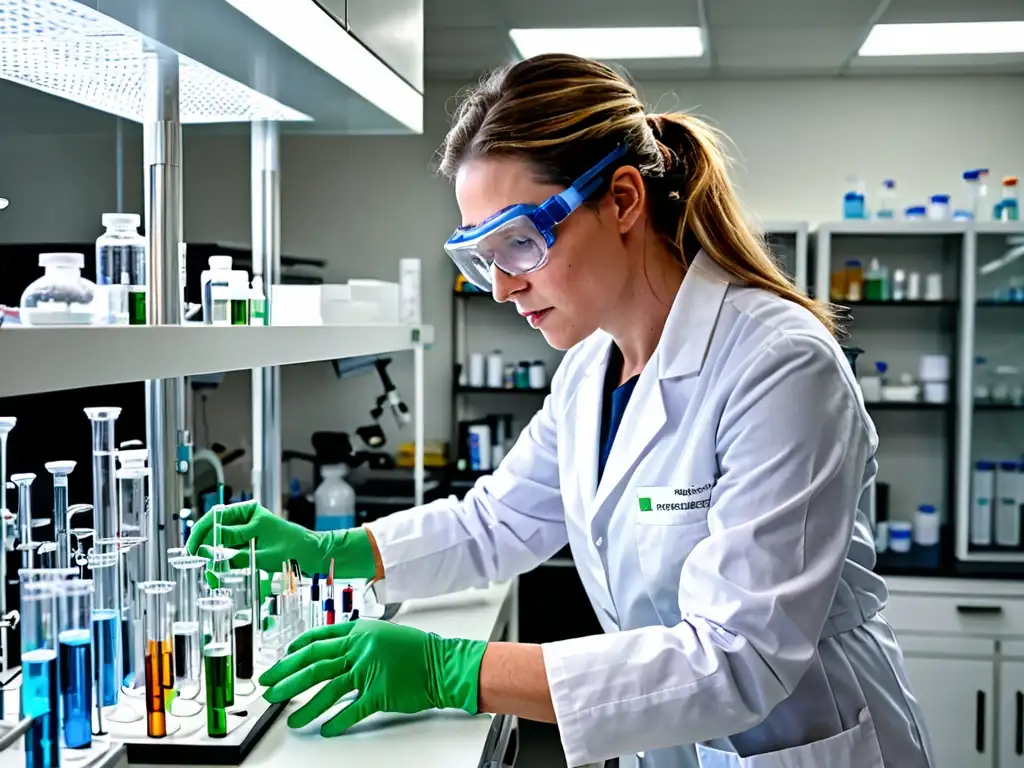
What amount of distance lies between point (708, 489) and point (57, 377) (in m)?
0.81

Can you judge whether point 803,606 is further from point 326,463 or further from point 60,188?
point 60,188

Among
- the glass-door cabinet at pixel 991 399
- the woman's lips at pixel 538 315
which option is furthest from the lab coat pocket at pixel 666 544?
the glass-door cabinet at pixel 991 399

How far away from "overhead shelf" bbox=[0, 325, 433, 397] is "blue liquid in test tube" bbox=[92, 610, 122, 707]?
328 millimetres

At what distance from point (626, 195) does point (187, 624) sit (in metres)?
0.82

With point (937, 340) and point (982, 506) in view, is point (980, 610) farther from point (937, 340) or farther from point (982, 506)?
point (937, 340)

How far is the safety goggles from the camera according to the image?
137cm

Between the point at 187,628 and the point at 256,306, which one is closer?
the point at 187,628

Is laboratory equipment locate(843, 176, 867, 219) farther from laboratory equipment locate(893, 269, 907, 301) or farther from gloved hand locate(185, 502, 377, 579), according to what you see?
gloved hand locate(185, 502, 377, 579)

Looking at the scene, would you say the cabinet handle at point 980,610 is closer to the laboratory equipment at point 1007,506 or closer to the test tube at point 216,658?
the laboratory equipment at point 1007,506

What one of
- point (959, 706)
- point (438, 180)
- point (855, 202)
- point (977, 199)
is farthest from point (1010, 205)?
point (438, 180)

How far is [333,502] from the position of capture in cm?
322

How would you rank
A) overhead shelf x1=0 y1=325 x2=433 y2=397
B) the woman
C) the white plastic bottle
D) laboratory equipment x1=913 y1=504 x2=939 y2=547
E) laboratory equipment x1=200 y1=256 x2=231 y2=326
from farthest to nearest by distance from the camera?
laboratory equipment x1=913 y1=504 x2=939 y2=547 → the white plastic bottle → laboratory equipment x1=200 y1=256 x2=231 y2=326 → the woman → overhead shelf x1=0 y1=325 x2=433 y2=397

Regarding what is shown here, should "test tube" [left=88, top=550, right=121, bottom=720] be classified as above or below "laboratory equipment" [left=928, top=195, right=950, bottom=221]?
below

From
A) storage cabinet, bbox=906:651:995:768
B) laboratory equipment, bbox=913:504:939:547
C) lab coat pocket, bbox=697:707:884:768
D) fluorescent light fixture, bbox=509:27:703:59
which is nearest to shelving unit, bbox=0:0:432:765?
lab coat pocket, bbox=697:707:884:768
